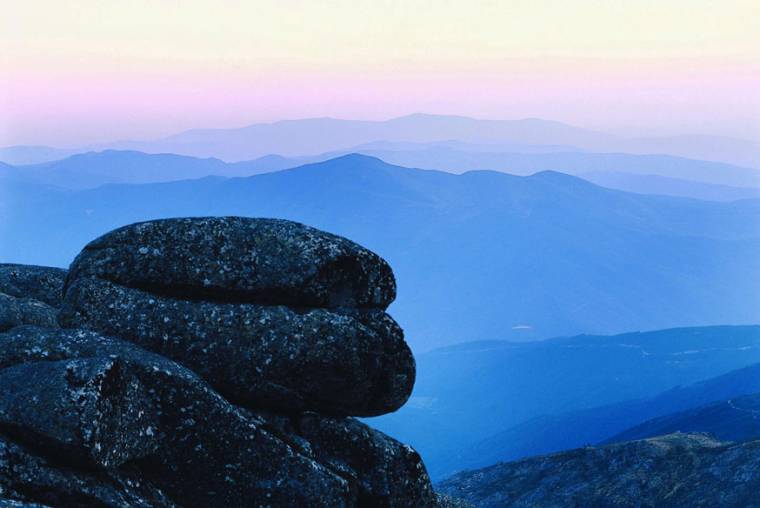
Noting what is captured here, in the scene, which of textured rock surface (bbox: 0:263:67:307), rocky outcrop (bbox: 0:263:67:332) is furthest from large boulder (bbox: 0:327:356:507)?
textured rock surface (bbox: 0:263:67:307)

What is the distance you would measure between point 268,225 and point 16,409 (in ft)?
31.7

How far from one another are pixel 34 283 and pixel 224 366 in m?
15.5

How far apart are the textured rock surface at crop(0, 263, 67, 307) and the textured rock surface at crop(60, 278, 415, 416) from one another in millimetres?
10614

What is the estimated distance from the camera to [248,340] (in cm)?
2520

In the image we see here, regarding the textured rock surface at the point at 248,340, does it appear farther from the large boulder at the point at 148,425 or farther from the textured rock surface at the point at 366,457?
the large boulder at the point at 148,425

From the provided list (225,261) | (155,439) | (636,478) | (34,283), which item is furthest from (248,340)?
(636,478)

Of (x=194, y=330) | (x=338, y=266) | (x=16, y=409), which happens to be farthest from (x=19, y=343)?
(x=338, y=266)

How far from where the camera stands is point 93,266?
26297 mm

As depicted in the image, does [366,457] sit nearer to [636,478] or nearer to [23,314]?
[23,314]

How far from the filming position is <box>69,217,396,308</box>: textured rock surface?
1019 inches

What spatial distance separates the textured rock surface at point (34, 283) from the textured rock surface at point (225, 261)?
10.4m

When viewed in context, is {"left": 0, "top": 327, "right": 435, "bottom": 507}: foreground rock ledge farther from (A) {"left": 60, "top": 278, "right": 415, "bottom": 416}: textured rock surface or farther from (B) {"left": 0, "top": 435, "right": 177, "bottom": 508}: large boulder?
(A) {"left": 60, "top": 278, "right": 415, "bottom": 416}: textured rock surface

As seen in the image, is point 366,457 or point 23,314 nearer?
point 366,457

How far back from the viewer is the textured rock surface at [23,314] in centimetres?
2764
